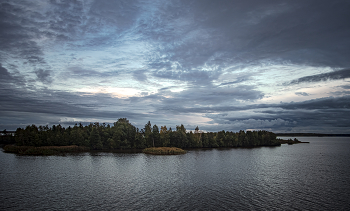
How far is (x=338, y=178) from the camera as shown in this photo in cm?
5197

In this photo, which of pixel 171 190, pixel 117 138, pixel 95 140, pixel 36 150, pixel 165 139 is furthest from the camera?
pixel 165 139

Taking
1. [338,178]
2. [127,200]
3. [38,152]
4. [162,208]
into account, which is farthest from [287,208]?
[38,152]

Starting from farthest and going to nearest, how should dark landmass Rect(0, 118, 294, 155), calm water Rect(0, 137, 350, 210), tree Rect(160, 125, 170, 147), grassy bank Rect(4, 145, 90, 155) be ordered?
1. tree Rect(160, 125, 170, 147)
2. dark landmass Rect(0, 118, 294, 155)
3. grassy bank Rect(4, 145, 90, 155)
4. calm water Rect(0, 137, 350, 210)

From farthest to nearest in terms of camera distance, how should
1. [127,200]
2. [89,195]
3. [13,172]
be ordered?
[13,172], [89,195], [127,200]

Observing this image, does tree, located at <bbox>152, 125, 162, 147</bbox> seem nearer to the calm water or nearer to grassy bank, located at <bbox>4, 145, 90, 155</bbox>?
grassy bank, located at <bbox>4, 145, 90, 155</bbox>

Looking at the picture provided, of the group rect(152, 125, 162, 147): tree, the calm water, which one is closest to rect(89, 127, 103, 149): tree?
rect(152, 125, 162, 147): tree

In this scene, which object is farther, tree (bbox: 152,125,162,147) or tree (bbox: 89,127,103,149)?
tree (bbox: 152,125,162,147)

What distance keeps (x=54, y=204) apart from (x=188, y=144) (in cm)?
13126

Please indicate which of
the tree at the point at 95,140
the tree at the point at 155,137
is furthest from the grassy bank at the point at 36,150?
the tree at the point at 155,137

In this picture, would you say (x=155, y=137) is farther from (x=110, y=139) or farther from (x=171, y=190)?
(x=171, y=190)

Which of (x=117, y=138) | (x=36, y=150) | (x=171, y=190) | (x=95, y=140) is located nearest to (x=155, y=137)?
(x=117, y=138)

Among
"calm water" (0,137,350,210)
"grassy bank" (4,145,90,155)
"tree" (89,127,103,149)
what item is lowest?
"calm water" (0,137,350,210)

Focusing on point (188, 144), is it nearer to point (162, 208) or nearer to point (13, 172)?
point (13, 172)

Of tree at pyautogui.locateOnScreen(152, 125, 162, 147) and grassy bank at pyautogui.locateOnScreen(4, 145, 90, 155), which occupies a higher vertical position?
tree at pyautogui.locateOnScreen(152, 125, 162, 147)
